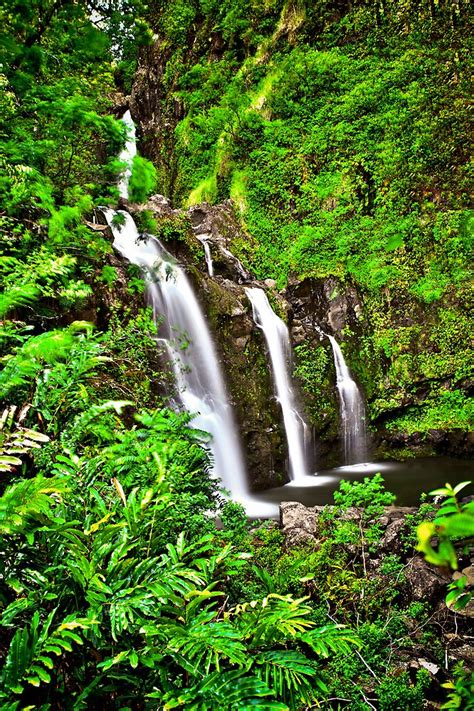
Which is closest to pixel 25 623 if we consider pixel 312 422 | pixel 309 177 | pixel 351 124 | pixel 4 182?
pixel 4 182

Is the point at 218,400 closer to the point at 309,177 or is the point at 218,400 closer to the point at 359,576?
the point at 359,576

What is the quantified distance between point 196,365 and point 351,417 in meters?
3.81

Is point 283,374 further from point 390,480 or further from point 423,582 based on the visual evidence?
point 423,582

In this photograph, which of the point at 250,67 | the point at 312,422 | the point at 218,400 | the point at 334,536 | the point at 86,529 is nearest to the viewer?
the point at 86,529

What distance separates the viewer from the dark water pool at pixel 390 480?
22.5 feet

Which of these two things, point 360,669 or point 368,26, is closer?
point 360,669

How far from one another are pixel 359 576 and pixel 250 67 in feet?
48.5

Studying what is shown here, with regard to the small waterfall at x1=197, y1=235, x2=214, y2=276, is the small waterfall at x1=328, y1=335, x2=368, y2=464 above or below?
below

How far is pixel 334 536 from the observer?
4.33 m

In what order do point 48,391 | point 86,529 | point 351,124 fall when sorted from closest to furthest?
point 86,529
point 48,391
point 351,124

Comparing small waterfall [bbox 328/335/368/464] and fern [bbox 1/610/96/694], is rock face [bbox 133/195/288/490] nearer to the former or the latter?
small waterfall [bbox 328/335/368/464]

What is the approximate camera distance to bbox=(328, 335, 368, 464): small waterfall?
9414mm

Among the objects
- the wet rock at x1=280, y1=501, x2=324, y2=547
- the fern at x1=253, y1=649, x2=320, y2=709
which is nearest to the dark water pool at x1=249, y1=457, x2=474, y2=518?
the wet rock at x1=280, y1=501, x2=324, y2=547

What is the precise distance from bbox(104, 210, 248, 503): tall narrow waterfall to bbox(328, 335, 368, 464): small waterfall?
9.30 ft
